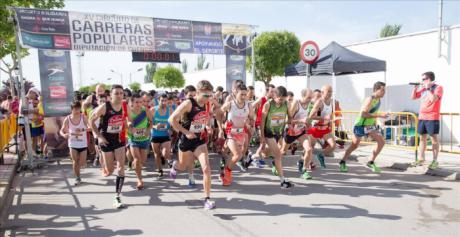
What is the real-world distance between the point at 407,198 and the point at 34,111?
9216 millimetres

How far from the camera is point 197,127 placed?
5711 millimetres

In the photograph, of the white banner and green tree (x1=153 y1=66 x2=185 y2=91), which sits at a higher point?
green tree (x1=153 y1=66 x2=185 y2=91)

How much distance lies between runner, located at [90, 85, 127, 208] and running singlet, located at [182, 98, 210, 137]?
1150 millimetres

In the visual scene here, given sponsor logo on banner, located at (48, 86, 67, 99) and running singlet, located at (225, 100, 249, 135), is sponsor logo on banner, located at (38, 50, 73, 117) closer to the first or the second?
sponsor logo on banner, located at (48, 86, 67, 99)

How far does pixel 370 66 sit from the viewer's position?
1290cm

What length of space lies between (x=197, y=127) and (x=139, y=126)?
63.2 inches

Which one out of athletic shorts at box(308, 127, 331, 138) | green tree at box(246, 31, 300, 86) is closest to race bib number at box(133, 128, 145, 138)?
athletic shorts at box(308, 127, 331, 138)

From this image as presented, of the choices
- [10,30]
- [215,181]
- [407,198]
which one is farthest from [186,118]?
[10,30]

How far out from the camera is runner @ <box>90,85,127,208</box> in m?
5.81

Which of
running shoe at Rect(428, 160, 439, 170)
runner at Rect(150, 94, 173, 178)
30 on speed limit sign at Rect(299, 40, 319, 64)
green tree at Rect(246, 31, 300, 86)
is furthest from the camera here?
green tree at Rect(246, 31, 300, 86)

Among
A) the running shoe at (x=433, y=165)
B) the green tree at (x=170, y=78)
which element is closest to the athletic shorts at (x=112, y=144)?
the running shoe at (x=433, y=165)

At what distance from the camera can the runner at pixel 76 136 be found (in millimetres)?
7168

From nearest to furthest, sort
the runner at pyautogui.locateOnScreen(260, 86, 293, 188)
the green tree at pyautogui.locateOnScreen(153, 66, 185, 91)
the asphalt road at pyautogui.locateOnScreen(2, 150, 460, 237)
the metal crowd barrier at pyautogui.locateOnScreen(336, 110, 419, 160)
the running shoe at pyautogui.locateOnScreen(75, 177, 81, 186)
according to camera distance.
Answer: the asphalt road at pyautogui.locateOnScreen(2, 150, 460, 237) → the runner at pyautogui.locateOnScreen(260, 86, 293, 188) → the running shoe at pyautogui.locateOnScreen(75, 177, 81, 186) → the metal crowd barrier at pyautogui.locateOnScreen(336, 110, 419, 160) → the green tree at pyautogui.locateOnScreen(153, 66, 185, 91)

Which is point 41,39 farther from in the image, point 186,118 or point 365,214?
point 365,214
